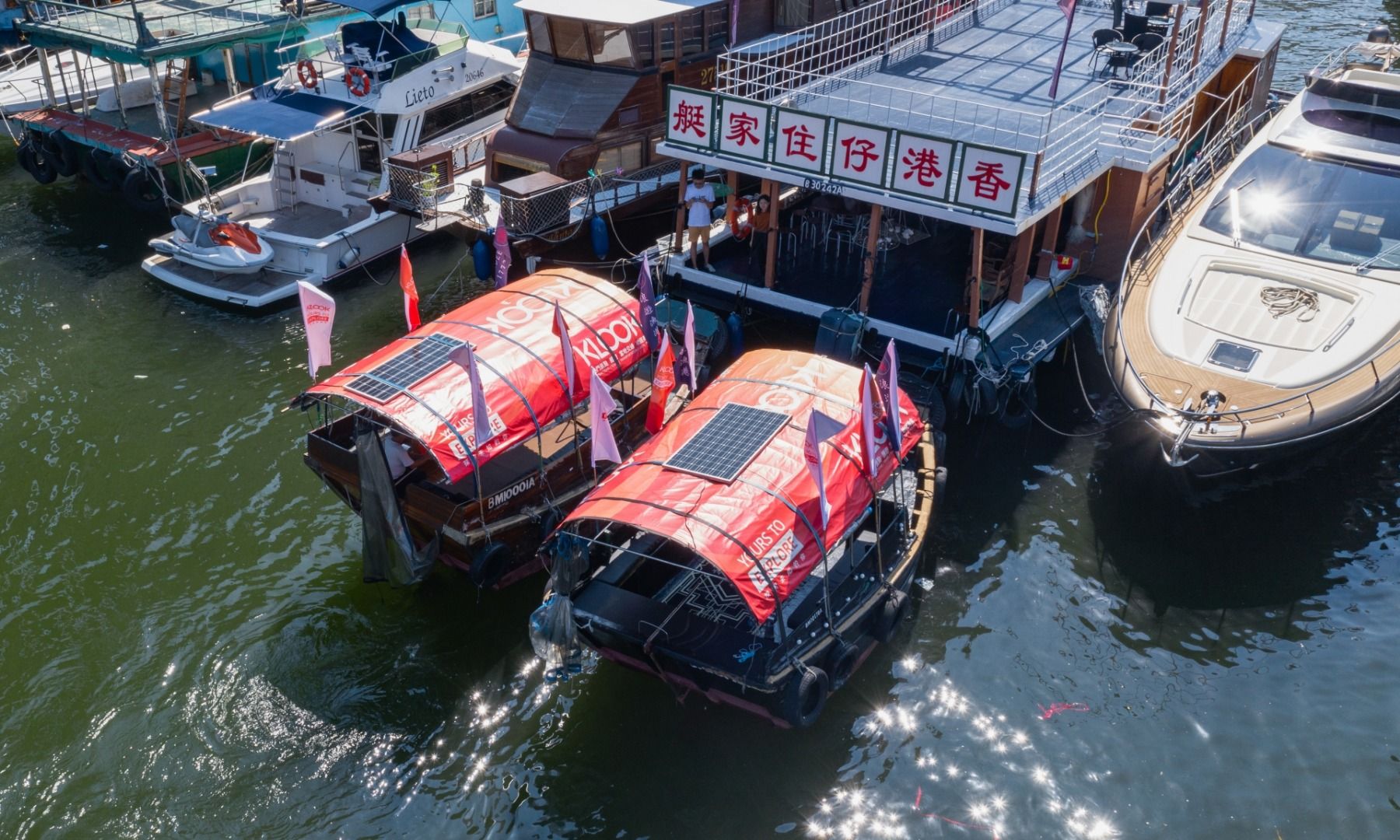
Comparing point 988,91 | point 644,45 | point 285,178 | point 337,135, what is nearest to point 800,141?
point 988,91

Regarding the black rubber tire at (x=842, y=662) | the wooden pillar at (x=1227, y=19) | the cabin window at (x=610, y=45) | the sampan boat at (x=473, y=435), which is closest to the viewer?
the black rubber tire at (x=842, y=662)

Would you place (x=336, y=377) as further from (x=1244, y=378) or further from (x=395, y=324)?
(x=1244, y=378)

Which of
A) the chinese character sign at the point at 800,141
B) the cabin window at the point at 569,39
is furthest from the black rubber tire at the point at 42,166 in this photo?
the chinese character sign at the point at 800,141

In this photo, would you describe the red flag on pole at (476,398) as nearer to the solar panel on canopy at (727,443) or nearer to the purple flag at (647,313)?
the solar panel on canopy at (727,443)

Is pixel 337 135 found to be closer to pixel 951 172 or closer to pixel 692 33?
pixel 692 33

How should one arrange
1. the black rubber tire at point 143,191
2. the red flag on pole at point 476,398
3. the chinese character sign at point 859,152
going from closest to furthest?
the red flag on pole at point 476,398
the chinese character sign at point 859,152
the black rubber tire at point 143,191

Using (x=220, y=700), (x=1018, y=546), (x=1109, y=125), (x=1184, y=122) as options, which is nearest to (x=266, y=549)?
(x=220, y=700)
